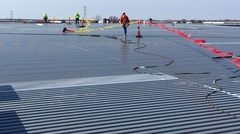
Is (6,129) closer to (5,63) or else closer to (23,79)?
(23,79)

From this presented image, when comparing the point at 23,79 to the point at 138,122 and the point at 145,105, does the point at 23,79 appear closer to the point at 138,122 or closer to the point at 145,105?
the point at 145,105

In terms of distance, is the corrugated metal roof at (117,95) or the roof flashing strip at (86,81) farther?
the roof flashing strip at (86,81)

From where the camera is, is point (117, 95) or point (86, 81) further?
point (86, 81)

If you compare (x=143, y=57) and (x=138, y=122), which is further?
(x=143, y=57)

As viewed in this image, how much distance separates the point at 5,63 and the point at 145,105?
22.7ft

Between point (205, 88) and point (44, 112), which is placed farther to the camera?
point (205, 88)

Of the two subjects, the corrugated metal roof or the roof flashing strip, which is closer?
the corrugated metal roof

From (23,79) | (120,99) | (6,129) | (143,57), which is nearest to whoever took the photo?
(6,129)

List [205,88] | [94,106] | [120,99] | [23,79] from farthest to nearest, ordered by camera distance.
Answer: [23,79] → [205,88] → [120,99] → [94,106]

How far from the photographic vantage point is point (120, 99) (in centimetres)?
772

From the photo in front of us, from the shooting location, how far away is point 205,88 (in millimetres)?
8773

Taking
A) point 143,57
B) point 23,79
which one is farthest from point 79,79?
point 143,57

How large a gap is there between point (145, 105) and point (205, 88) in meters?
2.21

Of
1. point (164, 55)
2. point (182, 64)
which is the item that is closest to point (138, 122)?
point (182, 64)
